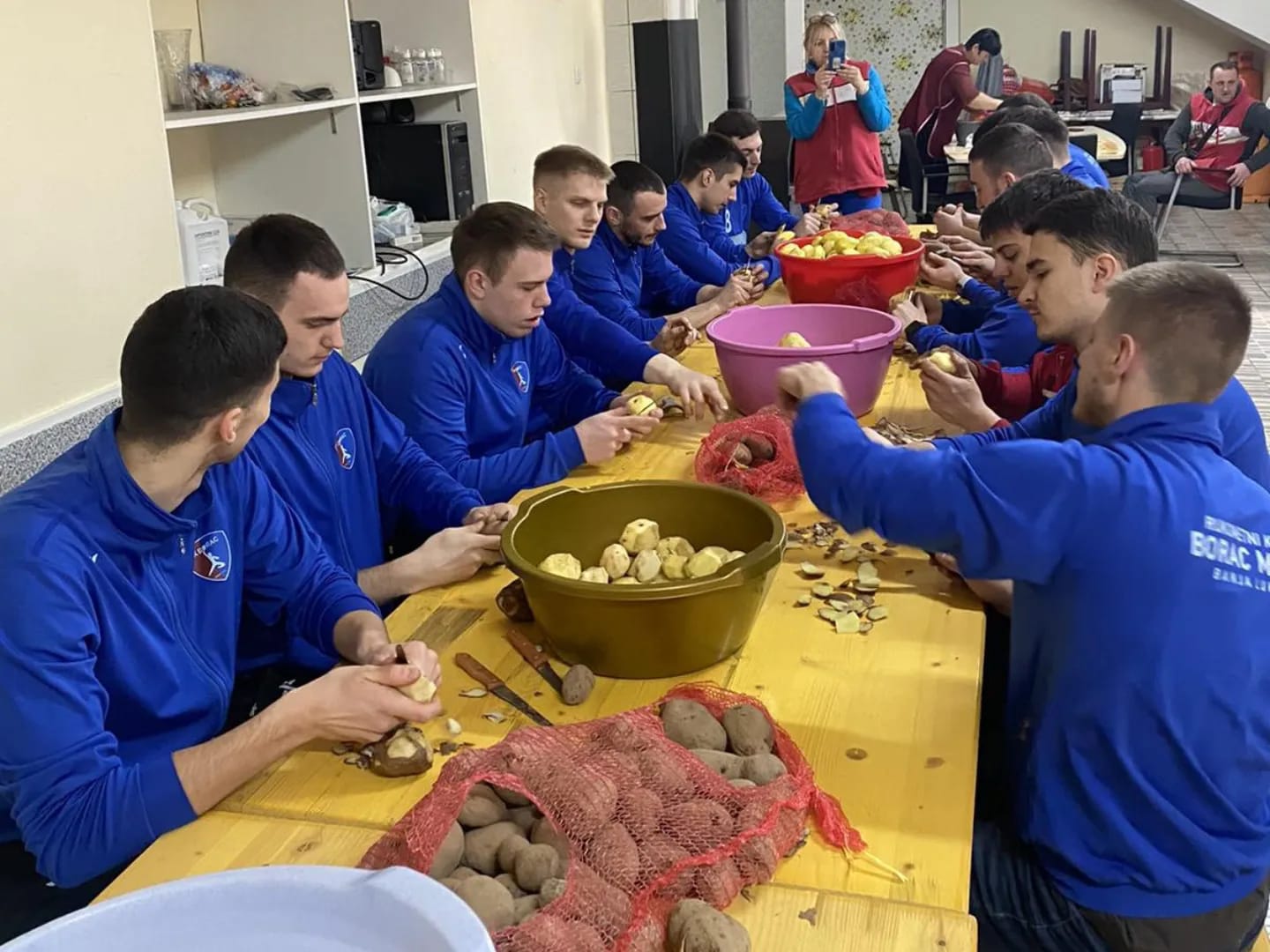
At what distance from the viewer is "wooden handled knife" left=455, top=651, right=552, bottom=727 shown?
1.37m

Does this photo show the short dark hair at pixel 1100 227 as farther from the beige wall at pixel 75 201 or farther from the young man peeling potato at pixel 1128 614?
the beige wall at pixel 75 201

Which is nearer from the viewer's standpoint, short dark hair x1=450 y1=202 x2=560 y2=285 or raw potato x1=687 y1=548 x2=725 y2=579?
raw potato x1=687 y1=548 x2=725 y2=579

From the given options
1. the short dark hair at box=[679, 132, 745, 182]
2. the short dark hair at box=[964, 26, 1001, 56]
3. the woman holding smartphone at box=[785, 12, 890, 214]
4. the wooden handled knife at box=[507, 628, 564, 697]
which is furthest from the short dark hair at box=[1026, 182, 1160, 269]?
the short dark hair at box=[964, 26, 1001, 56]

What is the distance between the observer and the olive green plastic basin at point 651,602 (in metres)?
1.35

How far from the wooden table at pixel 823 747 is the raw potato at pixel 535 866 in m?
0.17

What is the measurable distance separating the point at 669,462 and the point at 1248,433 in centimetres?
96

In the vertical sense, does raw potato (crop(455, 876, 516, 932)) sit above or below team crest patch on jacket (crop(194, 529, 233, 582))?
below

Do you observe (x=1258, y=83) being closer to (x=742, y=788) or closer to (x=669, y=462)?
(x=669, y=462)

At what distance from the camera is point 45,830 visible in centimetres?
121

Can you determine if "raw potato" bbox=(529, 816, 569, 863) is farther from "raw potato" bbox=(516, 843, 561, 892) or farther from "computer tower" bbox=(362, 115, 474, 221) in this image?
"computer tower" bbox=(362, 115, 474, 221)

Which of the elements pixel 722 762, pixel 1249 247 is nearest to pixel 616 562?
pixel 722 762

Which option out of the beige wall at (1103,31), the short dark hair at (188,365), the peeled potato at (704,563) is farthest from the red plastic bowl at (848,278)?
the beige wall at (1103,31)

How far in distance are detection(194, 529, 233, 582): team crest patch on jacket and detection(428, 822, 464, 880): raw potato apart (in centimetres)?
65

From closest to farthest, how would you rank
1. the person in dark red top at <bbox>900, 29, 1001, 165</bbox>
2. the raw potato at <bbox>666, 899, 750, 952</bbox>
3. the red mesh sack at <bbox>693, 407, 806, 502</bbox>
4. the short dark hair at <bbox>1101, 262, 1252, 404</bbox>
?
the raw potato at <bbox>666, 899, 750, 952</bbox>
the short dark hair at <bbox>1101, 262, 1252, 404</bbox>
the red mesh sack at <bbox>693, 407, 806, 502</bbox>
the person in dark red top at <bbox>900, 29, 1001, 165</bbox>
